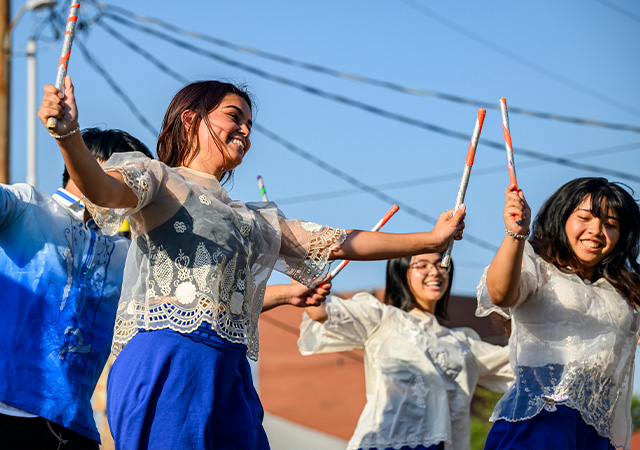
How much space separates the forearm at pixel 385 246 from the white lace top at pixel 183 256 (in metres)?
0.31

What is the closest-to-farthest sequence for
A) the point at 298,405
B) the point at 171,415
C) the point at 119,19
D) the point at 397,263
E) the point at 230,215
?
the point at 171,415 < the point at 230,215 < the point at 397,263 < the point at 119,19 < the point at 298,405

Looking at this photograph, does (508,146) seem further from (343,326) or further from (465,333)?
(465,333)

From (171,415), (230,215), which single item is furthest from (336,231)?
(171,415)

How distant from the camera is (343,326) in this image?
444 centimetres

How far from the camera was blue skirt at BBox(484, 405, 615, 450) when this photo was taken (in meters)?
3.10

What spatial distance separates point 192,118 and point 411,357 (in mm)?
2106

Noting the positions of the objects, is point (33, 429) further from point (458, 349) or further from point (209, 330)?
point (458, 349)

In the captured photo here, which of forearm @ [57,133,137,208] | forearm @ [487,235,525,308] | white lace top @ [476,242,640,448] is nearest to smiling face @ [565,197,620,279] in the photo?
white lace top @ [476,242,640,448]

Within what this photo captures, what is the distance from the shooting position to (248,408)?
2541 mm

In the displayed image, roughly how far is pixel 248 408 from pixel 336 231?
2.14 ft

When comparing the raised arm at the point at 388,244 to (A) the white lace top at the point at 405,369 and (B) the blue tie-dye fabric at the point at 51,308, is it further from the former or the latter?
(A) the white lace top at the point at 405,369

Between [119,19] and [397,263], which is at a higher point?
[119,19]

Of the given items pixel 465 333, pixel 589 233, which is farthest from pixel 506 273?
pixel 465 333

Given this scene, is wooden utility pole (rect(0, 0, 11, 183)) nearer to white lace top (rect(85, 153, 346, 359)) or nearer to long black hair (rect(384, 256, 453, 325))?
long black hair (rect(384, 256, 453, 325))
